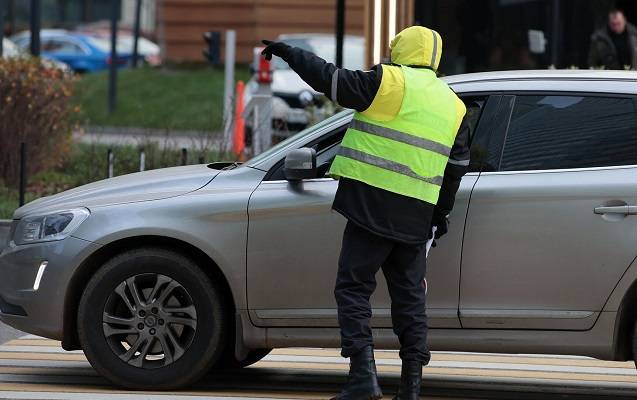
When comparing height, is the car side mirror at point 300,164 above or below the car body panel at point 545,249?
above

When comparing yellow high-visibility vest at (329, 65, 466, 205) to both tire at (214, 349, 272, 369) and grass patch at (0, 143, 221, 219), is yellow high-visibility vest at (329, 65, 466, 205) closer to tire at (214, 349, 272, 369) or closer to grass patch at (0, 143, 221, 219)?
tire at (214, 349, 272, 369)

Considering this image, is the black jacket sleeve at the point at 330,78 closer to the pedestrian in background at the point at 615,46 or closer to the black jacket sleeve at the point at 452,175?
the black jacket sleeve at the point at 452,175

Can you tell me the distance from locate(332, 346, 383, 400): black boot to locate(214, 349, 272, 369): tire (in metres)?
1.26

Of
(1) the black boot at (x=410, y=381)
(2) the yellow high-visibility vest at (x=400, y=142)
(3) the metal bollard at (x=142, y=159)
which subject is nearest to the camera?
(2) the yellow high-visibility vest at (x=400, y=142)

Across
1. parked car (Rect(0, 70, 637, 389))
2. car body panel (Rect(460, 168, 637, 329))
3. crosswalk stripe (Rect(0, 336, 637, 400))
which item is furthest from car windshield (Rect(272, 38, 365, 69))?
car body panel (Rect(460, 168, 637, 329))

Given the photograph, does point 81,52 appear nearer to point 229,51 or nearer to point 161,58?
point 161,58

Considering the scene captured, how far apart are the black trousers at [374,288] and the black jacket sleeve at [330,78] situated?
55cm

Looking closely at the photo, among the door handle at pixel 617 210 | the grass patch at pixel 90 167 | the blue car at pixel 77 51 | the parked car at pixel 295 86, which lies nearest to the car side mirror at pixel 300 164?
the door handle at pixel 617 210

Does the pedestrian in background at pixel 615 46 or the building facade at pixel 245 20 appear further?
the building facade at pixel 245 20

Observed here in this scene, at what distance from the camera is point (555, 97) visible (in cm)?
721

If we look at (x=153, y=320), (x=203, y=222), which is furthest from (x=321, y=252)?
(x=153, y=320)

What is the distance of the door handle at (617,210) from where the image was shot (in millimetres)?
6887

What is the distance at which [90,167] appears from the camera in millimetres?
15031

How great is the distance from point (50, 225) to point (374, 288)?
65.3 inches
